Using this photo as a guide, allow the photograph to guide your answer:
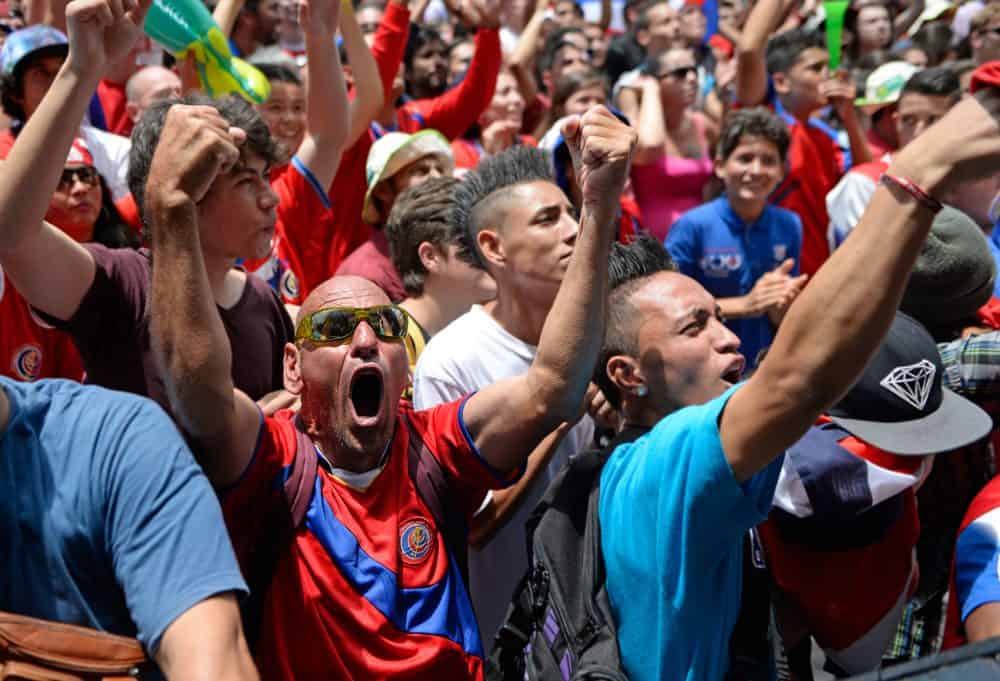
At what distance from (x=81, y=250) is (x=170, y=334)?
589mm

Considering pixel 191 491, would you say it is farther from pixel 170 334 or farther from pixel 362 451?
pixel 362 451

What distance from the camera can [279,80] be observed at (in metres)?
5.39

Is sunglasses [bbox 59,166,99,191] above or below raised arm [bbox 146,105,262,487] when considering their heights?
below

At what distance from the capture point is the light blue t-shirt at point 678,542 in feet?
7.46

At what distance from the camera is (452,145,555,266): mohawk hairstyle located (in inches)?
152

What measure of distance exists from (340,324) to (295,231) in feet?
6.48

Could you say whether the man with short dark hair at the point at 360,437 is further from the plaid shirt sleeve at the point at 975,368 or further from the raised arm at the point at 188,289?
the plaid shirt sleeve at the point at 975,368

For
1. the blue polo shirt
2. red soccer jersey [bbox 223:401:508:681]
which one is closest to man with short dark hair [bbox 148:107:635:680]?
red soccer jersey [bbox 223:401:508:681]

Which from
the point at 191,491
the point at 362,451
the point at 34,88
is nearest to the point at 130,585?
the point at 191,491

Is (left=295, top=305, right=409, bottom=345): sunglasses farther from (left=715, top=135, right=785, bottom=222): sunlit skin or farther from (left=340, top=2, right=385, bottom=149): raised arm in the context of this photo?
(left=715, top=135, right=785, bottom=222): sunlit skin

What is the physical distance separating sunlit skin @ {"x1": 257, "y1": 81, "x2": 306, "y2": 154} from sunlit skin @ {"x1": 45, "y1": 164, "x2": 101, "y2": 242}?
1358 millimetres

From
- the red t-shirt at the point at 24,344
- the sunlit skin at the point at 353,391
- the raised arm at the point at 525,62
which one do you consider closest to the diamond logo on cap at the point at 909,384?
the sunlit skin at the point at 353,391

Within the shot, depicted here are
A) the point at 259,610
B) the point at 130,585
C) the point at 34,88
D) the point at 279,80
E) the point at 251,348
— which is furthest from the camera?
the point at 279,80

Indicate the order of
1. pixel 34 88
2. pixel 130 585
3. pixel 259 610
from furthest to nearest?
pixel 34 88
pixel 259 610
pixel 130 585
